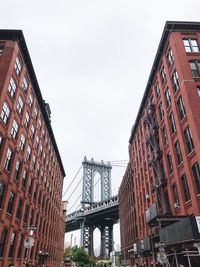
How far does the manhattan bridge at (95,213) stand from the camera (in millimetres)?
110688

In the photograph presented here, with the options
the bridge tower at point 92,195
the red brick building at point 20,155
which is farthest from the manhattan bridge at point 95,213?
the red brick building at point 20,155

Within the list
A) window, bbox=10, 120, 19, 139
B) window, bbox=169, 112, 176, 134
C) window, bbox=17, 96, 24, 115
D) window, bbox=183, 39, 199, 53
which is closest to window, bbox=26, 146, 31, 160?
window, bbox=10, 120, 19, 139

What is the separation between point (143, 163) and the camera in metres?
42.1

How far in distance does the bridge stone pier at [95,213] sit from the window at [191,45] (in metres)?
73.4

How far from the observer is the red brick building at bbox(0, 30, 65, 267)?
25044 millimetres

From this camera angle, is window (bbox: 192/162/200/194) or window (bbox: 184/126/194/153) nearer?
window (bbox: 192/162/200/194)

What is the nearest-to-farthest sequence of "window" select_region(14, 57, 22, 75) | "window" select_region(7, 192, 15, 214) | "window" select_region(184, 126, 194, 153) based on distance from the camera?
"window" select_region(184, 126, 194, 153) → "window" select_region(7, 192, 15, 214) → "window" select_region(14, 57, 22, 75)

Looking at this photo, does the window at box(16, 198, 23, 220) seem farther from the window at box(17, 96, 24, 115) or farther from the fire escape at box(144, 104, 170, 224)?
the fire escape at box(144, 104, 170, 224)

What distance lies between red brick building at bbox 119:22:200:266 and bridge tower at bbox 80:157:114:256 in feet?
303

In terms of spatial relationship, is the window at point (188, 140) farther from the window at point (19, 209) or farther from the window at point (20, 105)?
the window at point (19, 209)

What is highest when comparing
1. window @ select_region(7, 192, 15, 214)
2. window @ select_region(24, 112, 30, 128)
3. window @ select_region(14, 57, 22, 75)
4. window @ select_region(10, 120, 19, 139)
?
window @ select_region(14, 57, 22, 75)

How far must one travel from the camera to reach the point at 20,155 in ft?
99.1

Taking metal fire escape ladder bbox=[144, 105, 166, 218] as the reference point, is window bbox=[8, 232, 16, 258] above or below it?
below

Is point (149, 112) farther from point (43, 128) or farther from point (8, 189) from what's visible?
point (8, 189)
